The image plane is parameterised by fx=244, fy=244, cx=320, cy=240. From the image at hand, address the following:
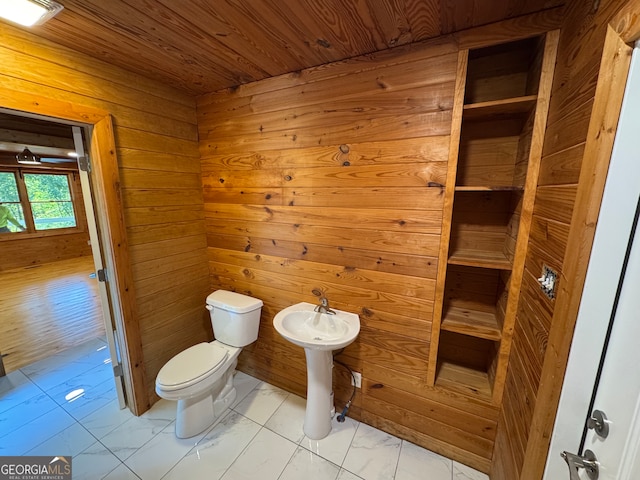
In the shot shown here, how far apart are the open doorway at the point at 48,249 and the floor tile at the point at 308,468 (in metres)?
1.39

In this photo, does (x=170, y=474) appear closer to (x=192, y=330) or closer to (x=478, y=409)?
(x=192, y=330)

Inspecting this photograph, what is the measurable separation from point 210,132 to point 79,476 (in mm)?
2401

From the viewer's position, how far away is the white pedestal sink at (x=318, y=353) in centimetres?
157

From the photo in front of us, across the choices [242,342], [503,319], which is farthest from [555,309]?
[242,342]

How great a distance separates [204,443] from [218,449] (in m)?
0.11

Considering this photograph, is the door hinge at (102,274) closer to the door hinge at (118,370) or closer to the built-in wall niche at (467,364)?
the door hinge at (118,370)

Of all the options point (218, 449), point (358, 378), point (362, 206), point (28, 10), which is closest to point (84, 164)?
point (28, 10)

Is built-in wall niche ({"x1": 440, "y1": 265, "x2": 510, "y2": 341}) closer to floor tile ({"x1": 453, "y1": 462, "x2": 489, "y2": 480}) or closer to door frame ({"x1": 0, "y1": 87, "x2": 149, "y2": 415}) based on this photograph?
floor tile ({"x1": 453, "y1": 462, "x2": 489, "y2": 480})

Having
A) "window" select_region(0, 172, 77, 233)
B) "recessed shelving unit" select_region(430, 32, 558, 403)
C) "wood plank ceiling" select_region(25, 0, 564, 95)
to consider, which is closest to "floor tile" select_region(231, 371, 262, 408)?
"recessed shelving unit" select_region(430, 32, 558, 403)

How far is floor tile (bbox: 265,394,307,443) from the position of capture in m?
1.70

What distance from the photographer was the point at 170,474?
1.44 metres

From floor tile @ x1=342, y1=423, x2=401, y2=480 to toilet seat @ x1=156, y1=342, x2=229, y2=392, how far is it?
104 centimetres

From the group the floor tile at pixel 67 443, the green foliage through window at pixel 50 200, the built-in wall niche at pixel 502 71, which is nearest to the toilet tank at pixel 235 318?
the floor tile at pixel 67 443

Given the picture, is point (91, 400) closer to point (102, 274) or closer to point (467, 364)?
point (102, 274)
